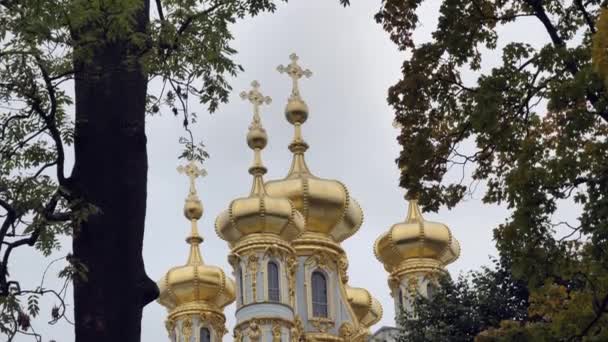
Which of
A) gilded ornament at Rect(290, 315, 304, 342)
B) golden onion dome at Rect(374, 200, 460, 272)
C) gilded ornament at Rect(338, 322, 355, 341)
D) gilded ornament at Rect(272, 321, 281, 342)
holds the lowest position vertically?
gilded ornament at Rect(272, 321, 281, 342)

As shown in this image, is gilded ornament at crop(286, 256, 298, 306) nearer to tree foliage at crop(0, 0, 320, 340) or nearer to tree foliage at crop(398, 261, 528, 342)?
tree foliage at crop(398, 261, 528, 342)

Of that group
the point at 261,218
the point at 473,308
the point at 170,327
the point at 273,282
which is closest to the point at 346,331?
the point at 273,282

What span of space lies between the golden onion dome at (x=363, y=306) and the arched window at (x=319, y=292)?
6.06 feet

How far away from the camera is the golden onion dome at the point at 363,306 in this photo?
148ft

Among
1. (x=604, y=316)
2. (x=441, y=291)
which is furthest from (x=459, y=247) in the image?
(x=604, y=316)

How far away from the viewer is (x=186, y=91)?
9633 mm

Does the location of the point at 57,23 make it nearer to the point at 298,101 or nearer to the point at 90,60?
the point at 90,60

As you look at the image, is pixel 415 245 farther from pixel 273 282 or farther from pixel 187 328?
pixel 187 328

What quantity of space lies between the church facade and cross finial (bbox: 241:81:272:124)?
32 millimetres

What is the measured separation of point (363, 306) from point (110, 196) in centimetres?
3737

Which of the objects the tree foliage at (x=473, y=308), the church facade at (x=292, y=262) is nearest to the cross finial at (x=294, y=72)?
the church facade at (x=292, y=262)

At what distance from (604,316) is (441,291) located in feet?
32.6

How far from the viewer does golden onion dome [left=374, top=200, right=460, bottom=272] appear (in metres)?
43.7

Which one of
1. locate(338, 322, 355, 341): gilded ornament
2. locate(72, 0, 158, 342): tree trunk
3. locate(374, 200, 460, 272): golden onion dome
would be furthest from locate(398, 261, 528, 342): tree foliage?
locate(374, 200, 460, 272): golden onion dome
